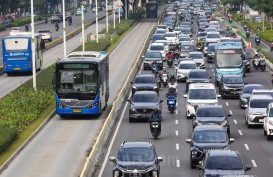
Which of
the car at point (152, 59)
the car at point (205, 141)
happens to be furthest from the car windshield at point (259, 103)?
the car at point (152, 59)

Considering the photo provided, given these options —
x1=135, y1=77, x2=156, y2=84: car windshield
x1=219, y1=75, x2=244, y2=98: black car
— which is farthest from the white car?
x1=135, y1=77, x2=156, y2=84: car windshield

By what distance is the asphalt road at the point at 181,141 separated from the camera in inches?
1581

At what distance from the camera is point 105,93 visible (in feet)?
194

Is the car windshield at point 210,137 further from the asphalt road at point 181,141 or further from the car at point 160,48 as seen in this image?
the car at point 160,48

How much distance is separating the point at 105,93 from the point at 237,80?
38.7ft

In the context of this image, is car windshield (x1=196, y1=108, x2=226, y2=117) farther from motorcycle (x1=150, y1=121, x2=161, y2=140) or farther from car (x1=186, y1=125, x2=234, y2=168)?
car (x1=186, y1=125, x2=234, y2=168)

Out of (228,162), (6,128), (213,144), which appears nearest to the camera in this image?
(228,162)

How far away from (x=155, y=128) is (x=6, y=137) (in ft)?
25.0

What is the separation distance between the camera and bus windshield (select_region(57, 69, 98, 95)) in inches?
2158

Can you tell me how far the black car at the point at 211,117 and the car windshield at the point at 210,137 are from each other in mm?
7034

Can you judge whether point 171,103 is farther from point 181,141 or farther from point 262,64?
point 262,64

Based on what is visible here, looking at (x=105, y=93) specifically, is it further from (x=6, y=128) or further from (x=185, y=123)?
(x=6, y=128)

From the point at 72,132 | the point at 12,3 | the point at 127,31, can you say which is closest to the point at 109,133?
the point at 72,132

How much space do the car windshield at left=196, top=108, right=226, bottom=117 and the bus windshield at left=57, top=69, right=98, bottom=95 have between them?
24.8 ft
